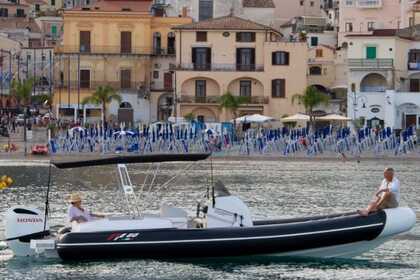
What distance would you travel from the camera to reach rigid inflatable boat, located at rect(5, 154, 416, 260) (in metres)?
35.3

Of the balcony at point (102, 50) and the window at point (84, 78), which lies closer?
the balcony at point (102, 50)

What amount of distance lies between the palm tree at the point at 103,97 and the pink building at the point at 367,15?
23926mm

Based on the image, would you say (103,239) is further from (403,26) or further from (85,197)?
(403,26)

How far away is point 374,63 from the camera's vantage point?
4092 inches

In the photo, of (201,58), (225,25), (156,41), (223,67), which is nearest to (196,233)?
(223,67)

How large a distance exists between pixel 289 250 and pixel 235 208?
173 cm

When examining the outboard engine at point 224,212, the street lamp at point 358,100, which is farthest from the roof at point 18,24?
the outboard engine at point 224,212

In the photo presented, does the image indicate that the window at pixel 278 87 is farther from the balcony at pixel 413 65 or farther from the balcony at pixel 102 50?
the balcony at pixel 102 50

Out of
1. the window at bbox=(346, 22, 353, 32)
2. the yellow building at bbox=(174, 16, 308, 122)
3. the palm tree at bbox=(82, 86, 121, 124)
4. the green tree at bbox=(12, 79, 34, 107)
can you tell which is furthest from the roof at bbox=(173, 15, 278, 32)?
the green tree at bbox=(12, 79, 34, 107)

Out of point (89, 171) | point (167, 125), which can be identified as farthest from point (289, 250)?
point (167, 125)

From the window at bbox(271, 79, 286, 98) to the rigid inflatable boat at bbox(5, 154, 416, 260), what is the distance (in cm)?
6843

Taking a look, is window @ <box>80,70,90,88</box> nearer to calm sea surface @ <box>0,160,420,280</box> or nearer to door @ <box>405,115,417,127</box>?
door @ <box>405,115,417,127</box>

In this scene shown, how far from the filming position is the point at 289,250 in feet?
118

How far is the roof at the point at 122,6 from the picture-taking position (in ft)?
368
